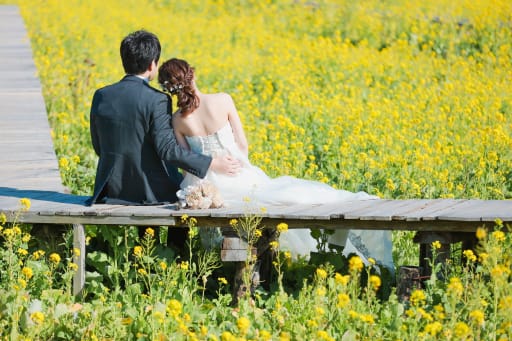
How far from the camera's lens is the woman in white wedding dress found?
18.6ft

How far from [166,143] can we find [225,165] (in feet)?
1.23

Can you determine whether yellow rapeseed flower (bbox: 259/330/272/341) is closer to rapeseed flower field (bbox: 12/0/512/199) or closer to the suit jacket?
the suit jacket

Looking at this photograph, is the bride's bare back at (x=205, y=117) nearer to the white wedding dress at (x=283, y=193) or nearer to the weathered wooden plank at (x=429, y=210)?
the white wedding dress at (x=283, y=193)

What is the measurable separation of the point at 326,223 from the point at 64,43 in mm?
8791

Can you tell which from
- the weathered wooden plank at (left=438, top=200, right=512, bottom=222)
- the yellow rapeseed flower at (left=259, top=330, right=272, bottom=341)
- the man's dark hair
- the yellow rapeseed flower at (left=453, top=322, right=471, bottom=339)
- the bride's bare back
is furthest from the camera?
the bride's bare back

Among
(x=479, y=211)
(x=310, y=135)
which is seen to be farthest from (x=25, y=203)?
(x=310, y=135)

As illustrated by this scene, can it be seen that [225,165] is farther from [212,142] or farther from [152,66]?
[152,66]

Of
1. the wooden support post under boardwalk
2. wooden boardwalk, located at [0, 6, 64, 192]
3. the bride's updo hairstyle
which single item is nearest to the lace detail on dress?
the bride's updo hairstyle

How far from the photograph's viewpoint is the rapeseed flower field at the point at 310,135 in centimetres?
445

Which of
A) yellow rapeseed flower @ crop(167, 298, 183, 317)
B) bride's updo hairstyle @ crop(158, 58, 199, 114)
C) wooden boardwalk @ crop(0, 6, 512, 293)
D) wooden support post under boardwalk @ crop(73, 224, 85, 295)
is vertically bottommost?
yellow rapeseed flower @ crop(167, 298, 183, 317)

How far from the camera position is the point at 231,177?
5.88 metres

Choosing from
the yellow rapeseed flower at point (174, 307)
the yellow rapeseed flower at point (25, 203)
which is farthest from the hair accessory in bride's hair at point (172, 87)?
the yellow rapeseed flower at point (174, 307)

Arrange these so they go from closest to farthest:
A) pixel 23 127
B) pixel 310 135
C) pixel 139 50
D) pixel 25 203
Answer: pixel 25 203 → pixel 139 50 → pixel 23 127 → pixel 310 135

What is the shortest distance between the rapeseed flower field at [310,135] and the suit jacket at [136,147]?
280mm
